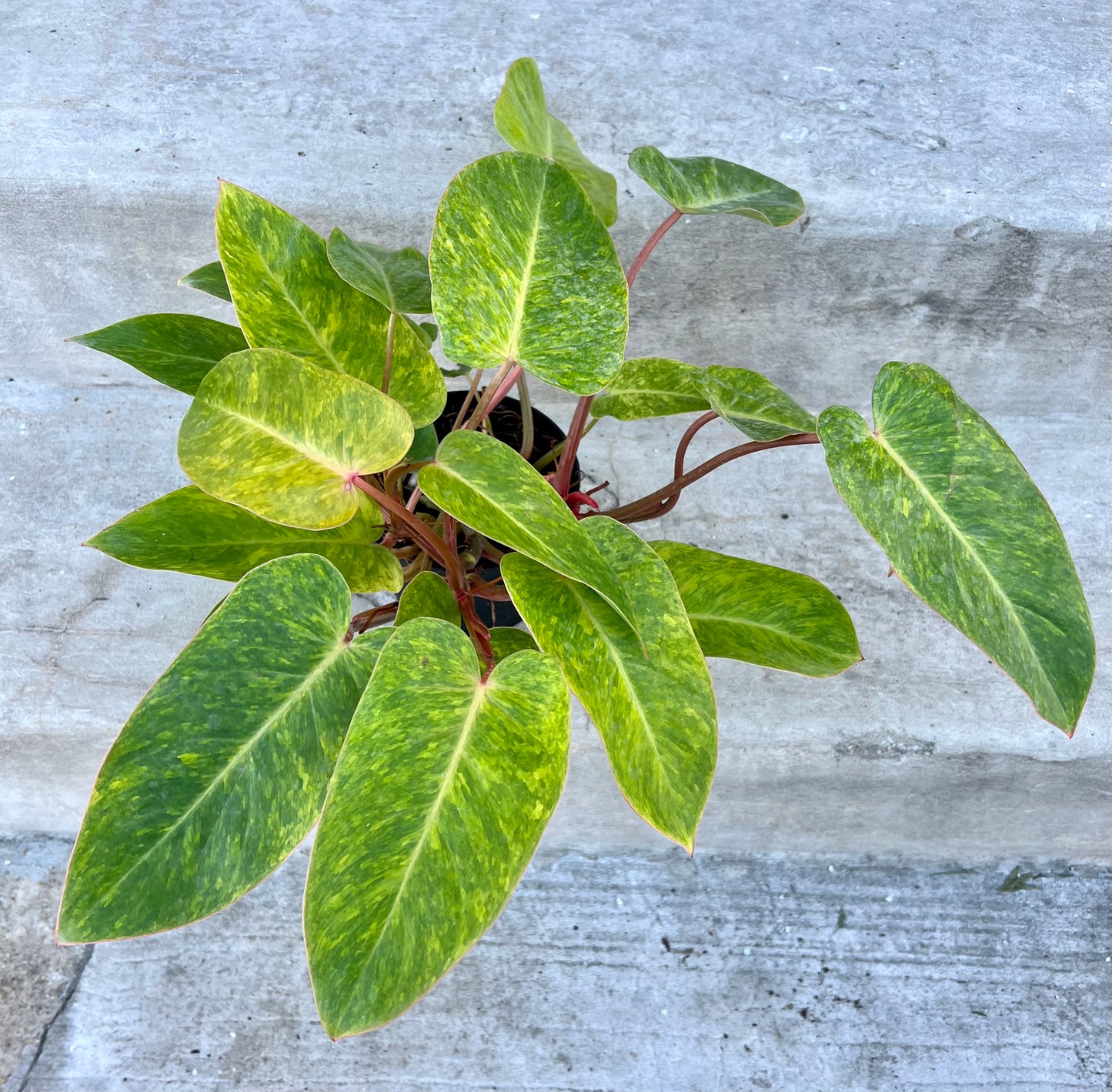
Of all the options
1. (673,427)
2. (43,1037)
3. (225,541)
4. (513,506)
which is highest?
(513,506)

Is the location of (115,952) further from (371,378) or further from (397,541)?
(371,378)

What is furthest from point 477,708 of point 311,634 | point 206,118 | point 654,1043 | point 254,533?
point 206,118

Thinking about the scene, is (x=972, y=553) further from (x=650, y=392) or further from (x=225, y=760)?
(x=225, y=760)

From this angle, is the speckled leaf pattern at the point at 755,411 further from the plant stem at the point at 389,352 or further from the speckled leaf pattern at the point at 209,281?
the speckled leaf pattern at the point at 209,281

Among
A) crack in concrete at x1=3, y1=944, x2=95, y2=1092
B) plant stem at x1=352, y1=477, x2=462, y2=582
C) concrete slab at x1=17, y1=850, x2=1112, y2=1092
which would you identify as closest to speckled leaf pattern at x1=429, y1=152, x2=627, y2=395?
plant stem at x1=352, y1=477, x2=462, y2=582

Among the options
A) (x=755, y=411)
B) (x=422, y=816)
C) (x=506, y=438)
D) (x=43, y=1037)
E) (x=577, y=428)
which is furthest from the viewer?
(x=43, y=1037)

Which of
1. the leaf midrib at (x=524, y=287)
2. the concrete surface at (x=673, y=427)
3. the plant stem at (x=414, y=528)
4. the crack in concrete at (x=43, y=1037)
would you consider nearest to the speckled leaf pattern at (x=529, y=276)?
the leaf midrib at (x=524, y=287)

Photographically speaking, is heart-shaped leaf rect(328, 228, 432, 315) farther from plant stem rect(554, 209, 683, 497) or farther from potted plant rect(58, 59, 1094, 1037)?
plant stem rect(554, 209, 683, 497)

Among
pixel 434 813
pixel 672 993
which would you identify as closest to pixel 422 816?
Answer: pixel 434 813
